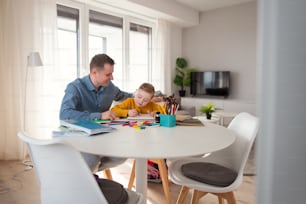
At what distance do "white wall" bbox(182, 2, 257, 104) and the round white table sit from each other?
3764 millimetres

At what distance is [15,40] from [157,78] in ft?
9.19

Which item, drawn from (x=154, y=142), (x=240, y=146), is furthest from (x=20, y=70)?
(x=240, y=146)

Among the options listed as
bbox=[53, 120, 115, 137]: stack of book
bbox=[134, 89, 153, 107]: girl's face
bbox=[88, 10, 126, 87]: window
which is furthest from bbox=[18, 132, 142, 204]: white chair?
bbox=[88, 10, 126, 87]: window

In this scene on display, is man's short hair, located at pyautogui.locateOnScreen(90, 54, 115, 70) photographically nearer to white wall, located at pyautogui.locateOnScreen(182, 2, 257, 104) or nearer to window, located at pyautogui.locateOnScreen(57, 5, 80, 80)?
window, located at pyautogui.locateOnScreen(57, 5, 80, 80)

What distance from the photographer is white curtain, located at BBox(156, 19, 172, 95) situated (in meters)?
5.01

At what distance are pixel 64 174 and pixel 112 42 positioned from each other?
3.82 m

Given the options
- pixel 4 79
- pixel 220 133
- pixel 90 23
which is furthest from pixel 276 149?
pixel 90 23

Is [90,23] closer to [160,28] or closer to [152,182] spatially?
[160,28]

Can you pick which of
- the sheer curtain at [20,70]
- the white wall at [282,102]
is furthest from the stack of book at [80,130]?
the sheer curtain at [20,70]

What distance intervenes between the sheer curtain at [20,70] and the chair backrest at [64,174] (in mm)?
2491

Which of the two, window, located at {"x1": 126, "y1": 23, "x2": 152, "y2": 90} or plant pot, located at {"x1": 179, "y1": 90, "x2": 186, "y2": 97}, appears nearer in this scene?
window, located at {"x1": 126, "y1": 23, "x2": 152, "y2": 90}

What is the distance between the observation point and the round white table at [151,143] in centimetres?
85

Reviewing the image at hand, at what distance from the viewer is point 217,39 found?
17.4 ft

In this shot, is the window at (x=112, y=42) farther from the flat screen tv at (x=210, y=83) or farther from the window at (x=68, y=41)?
the flat screen tv at (x=210, y=83)
